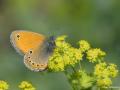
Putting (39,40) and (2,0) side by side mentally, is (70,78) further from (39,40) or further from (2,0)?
(2,0)

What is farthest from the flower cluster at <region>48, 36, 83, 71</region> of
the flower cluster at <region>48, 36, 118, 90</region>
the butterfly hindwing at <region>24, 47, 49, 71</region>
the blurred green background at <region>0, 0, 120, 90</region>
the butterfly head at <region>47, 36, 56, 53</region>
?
the blurred green background at <region>0, 0, 120, 90</region>

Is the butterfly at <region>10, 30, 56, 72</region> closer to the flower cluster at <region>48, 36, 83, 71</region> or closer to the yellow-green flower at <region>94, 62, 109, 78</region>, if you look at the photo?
the flower cluster at <region>48, 36, 83, 71</region>

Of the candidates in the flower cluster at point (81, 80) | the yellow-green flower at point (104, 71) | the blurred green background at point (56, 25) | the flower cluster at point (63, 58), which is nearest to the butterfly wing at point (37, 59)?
the flower cluster at point (63, 58)

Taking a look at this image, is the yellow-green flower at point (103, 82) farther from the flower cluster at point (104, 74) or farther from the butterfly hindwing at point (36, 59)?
the butterfly hindwing at point (36, 59)

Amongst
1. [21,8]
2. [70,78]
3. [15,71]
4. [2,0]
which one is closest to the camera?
[70,78]

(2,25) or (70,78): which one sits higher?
(2,25)

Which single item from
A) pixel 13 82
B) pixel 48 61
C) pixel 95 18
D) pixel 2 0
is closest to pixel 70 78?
pixel 48 61
